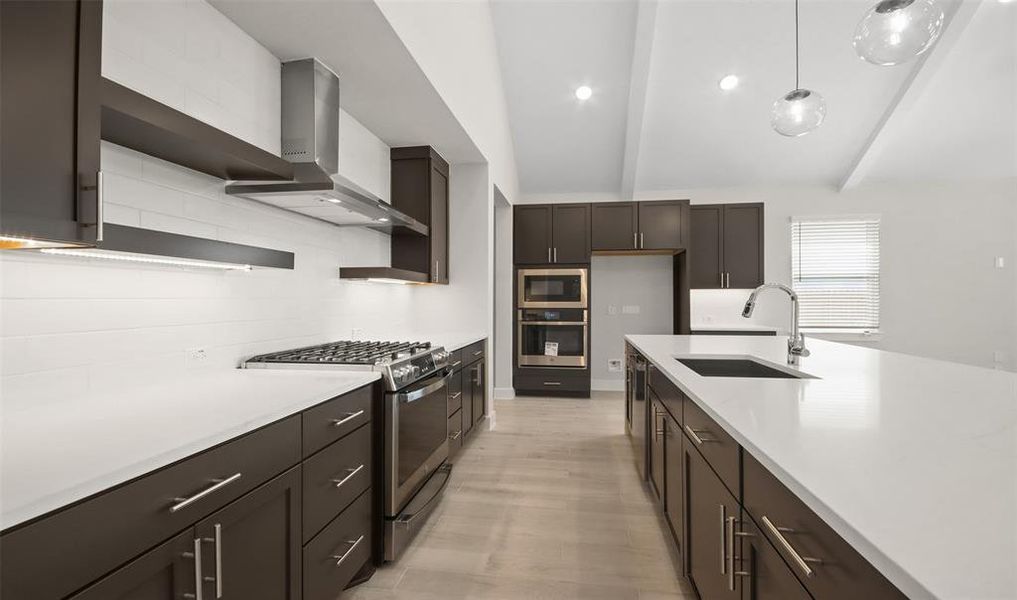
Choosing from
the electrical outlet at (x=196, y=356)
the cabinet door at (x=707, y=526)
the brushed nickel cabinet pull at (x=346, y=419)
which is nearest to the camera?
the cabinet door at (x=707, y=526)

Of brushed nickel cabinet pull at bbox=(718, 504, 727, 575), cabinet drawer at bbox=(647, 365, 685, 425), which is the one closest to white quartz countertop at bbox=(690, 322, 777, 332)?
cabinet drawer at bbox=(647, 365, 685, 425)

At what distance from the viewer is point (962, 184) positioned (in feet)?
18.3

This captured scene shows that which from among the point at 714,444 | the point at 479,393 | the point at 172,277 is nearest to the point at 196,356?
the point at 172,277

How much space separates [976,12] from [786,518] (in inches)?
204

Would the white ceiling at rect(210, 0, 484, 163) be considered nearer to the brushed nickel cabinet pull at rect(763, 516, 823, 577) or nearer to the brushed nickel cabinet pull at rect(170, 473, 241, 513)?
the brushed nickel cabinet pull at rect(170, 473, 241, 513)

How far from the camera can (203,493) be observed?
3.47 ft

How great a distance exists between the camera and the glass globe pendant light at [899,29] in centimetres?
177

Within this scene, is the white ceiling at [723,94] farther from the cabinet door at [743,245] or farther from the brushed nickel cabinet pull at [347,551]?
the brushed nickel cabinet pull at [347,551]

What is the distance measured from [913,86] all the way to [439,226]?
15.1 feet

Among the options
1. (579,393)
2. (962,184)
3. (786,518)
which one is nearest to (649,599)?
(786,518)

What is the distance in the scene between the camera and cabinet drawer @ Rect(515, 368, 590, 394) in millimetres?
5320

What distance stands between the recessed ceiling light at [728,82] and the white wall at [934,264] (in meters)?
1.88

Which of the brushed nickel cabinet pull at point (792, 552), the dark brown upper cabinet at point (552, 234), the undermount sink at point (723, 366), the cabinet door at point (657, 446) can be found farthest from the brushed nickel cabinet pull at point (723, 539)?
the dark brown upper cabinet at point (552, 234)

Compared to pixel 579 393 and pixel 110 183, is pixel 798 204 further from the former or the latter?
pixel 110 183
